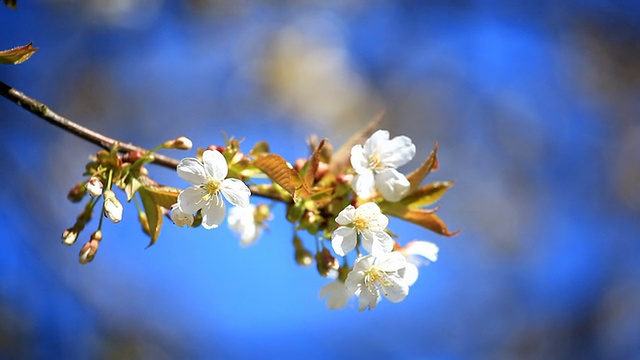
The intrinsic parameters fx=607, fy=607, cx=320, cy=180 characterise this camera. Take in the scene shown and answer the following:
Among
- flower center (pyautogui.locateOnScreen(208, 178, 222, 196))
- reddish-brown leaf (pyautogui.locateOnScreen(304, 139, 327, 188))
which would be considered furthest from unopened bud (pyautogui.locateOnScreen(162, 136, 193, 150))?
reddish-brown leaf (pyautogui.locateOnScreen(304, 139, 327, 188))

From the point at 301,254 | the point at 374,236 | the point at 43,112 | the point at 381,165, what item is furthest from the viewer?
the point at 301,254

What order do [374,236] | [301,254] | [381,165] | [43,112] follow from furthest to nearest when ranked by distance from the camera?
[301,254]
[381,165]
[374,236]
[43,112]

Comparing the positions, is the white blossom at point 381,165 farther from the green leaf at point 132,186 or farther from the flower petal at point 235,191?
the green leaf at point 132,186

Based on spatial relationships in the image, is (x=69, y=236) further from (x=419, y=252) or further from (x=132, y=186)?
(x=419, y=252)

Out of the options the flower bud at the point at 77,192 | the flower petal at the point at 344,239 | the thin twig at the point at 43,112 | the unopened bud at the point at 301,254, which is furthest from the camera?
the unopened bud at the point at 301,254

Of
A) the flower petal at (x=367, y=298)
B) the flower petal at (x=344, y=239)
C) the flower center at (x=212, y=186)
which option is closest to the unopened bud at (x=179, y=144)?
the flower center at (x=212, y=186)

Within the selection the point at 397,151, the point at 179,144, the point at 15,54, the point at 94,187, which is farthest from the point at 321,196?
the point at 15,54
